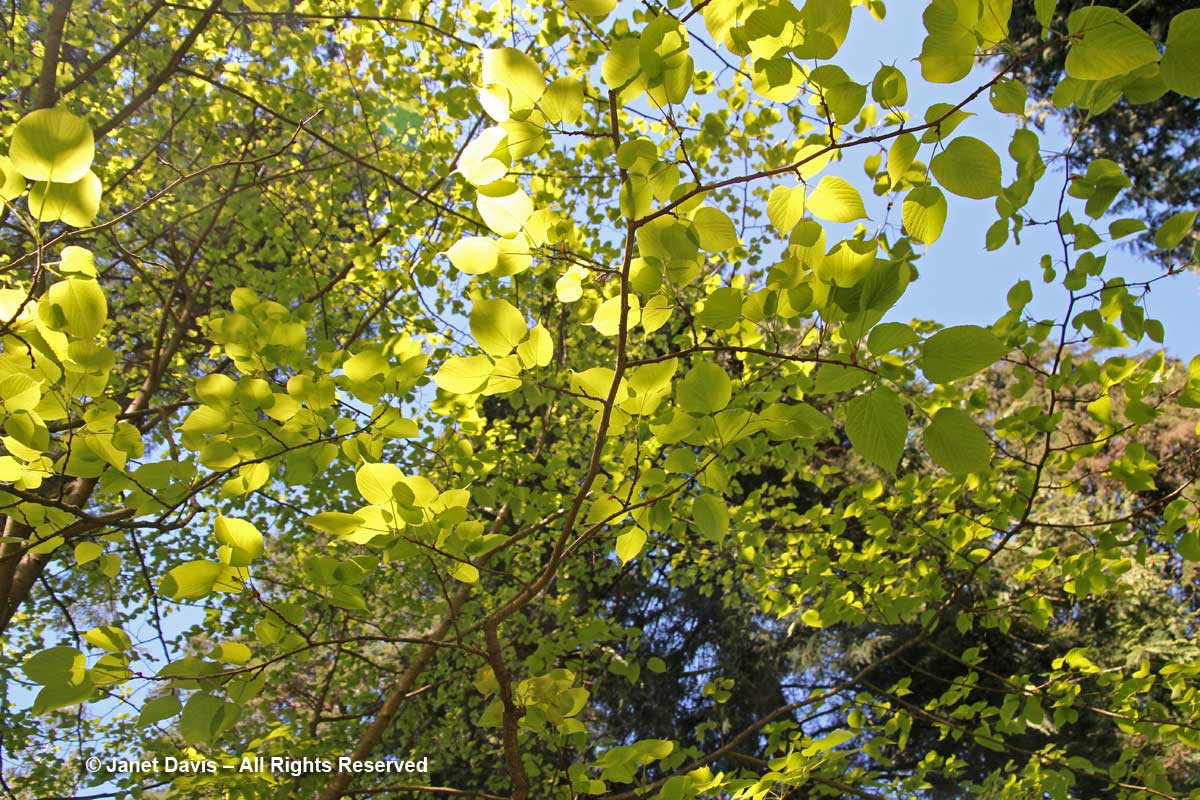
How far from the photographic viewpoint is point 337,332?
14.8ft

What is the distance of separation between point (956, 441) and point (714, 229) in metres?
0.41

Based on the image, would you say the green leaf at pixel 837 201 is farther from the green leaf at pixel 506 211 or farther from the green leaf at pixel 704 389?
the green leaf at pixel 506 211

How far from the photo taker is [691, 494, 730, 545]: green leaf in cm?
99

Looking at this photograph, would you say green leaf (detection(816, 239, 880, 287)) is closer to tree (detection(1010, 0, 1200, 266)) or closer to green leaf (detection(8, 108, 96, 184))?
green leaf (detection(8, 108, 96, 184))

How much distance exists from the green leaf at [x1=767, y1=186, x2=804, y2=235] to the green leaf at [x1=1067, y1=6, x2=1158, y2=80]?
322mm

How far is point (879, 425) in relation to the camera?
2.61 feet

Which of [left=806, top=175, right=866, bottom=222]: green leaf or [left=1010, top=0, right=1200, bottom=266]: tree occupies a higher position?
[left=1010, top=0, right=1200, bottom=266]: tree

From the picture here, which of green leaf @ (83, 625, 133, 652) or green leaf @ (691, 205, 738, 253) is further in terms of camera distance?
green leaf @ (83, 625, 133, 652)

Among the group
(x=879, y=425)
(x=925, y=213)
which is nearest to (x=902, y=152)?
(x=925, y=213)

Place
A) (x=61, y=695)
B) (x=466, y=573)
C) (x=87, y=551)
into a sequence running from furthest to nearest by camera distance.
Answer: (x=87, y=551) < (x=466, y=573) < (x=61, y=695)

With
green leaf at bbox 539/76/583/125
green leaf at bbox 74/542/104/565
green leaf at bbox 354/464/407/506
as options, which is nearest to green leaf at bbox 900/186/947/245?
green leaf at bbox 539/76/583/125

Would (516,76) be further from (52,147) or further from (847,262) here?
(52,147)

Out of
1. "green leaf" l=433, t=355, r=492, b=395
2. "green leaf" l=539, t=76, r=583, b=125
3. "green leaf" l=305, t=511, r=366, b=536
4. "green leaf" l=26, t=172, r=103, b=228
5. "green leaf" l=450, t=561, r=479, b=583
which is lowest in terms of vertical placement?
"green leaf" l=450, t=561, r=479, b=583

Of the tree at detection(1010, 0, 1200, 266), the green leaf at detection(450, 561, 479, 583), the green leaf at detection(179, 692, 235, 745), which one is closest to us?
the green leaf at detection(179, 692, 235, 745)
